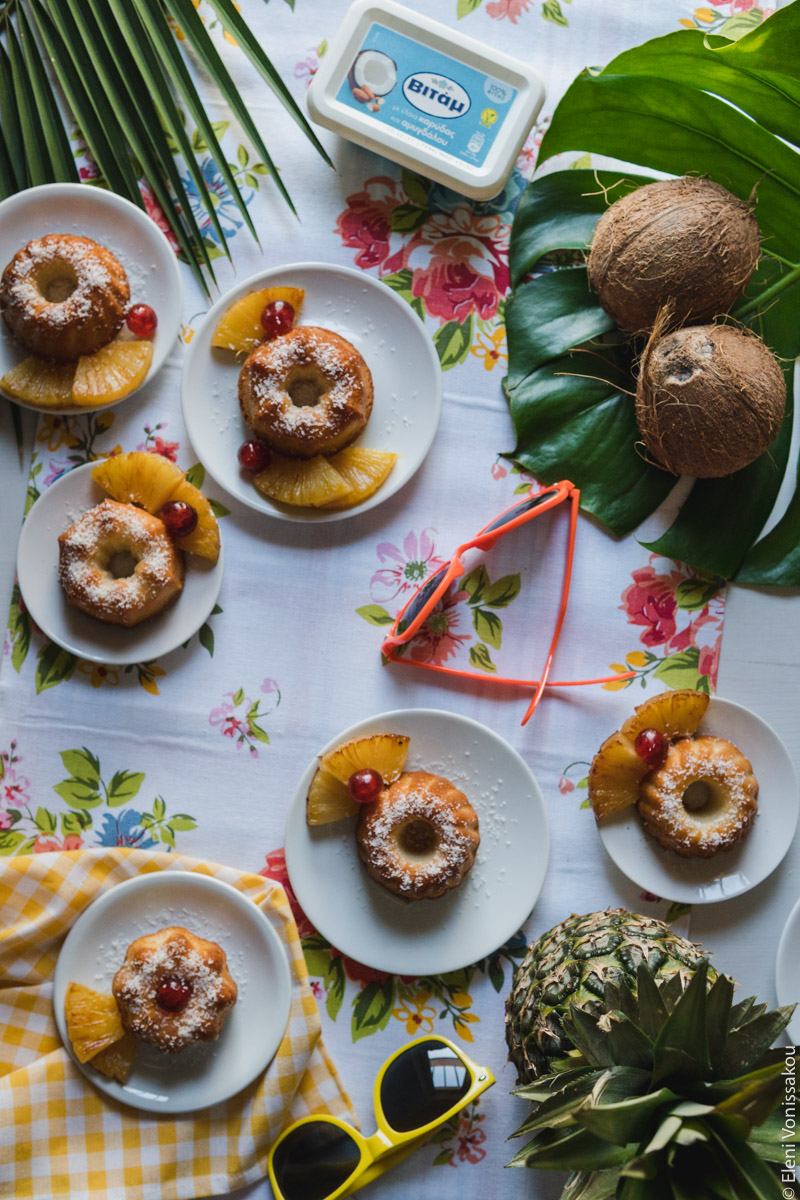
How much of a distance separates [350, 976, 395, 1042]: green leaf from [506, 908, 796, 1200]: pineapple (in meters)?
0.48

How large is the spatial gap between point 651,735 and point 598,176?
1.02 meters

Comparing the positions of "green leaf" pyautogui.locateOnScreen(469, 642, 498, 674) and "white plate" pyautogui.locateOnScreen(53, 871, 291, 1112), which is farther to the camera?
"green leaf" pyautogui.locateOnScreen(469, 642, 498, 674)

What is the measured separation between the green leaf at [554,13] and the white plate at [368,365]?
64cm

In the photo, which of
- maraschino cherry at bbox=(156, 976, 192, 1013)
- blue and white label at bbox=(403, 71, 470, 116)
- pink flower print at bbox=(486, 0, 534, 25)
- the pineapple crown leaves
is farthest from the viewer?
pink flower print at bbox=(486, 0, 534, 25)

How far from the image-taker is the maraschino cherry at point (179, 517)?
5.29 feet

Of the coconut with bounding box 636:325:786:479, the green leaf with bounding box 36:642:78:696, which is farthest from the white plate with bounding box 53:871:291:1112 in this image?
the coconut with bounding box 636:325:786:479

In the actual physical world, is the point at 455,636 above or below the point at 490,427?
below

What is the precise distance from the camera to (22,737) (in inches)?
65.9

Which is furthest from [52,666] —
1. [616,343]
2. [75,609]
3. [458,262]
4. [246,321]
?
[616,343]

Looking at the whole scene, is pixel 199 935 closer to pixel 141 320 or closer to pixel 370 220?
pixel 141 320

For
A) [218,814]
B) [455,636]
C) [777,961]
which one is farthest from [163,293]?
Result: [777,961]

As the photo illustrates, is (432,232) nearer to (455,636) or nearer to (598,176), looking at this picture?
(598,176)

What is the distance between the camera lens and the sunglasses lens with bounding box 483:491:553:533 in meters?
1.68

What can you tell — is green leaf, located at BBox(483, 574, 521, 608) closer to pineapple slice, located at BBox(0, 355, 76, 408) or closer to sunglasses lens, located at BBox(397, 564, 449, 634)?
sunglasses lens, located at BBox(397, 564, 449, 634)
